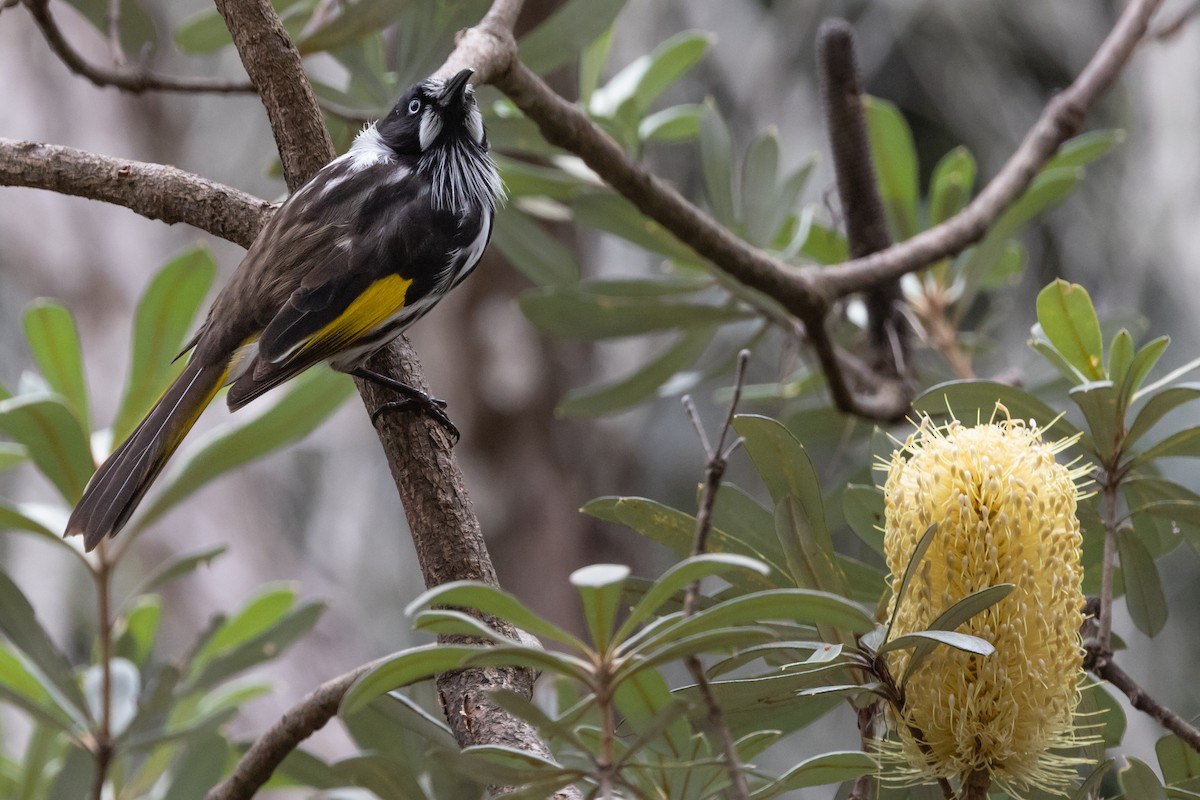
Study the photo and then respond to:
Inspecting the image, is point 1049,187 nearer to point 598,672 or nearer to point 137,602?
point 598,672

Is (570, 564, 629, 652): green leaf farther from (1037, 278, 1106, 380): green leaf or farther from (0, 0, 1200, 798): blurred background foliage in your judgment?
(1037, 278, 1106, 380): green leaf

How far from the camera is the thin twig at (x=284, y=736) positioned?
3.41 ft

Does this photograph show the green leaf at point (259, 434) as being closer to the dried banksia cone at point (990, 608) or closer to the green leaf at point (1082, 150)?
the dried banksia cone at point (990, 608)

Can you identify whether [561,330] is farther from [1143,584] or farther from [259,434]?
[1143,584]

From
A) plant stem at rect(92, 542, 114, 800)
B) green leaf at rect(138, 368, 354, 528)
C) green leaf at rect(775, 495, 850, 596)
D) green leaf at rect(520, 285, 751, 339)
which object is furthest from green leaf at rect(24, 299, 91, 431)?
green leaf at rect(775, 495, 850, 596)

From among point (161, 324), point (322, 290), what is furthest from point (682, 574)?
point (161, 324)

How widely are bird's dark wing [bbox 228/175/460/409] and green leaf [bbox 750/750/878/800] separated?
678 mm

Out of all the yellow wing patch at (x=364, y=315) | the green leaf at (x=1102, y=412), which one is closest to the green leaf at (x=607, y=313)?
the yellow wing patch at (x=364, y=315)

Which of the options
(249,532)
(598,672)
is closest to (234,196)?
(598,672)

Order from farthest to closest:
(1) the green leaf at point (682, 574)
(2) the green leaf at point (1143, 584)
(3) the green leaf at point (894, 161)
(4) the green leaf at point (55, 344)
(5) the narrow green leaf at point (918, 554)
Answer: (3) the green leaf at point (894, 161), (4) the green leaf at point (55, 344), (2) the green leaf at point (1143, 584), (5) the narrow green leaf at point (918, 554), (1) the green leaf at point (682, 574)

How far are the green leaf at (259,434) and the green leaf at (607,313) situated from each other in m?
0.34

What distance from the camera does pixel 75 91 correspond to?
11.6 ft

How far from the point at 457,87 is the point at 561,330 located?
0.51 metres

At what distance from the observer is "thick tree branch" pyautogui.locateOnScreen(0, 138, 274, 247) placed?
1144 mm
